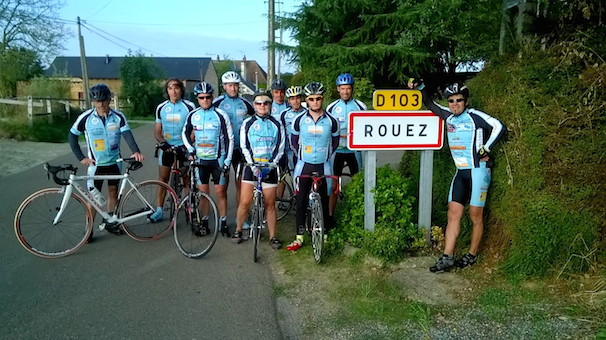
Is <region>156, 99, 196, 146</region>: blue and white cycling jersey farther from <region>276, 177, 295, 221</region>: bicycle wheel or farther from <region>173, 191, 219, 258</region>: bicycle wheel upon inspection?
<region>276, 177, 295, 221</region>: bicycle wheel

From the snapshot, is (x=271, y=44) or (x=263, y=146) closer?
(x=263, y=146)

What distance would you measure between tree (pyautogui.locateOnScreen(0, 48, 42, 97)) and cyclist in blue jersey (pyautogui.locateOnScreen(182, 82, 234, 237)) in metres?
21.0

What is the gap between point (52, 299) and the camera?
4.35 metres

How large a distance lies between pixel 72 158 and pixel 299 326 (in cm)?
1185

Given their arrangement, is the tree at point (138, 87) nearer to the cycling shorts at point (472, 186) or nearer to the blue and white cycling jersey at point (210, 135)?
the blue and white cycling jersey at point (210, 135)

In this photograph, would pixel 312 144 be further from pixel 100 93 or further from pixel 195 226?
pixel 100 93

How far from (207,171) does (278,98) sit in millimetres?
2059

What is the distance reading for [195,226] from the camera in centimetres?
Answer: 588

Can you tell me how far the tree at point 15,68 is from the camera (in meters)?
22.9

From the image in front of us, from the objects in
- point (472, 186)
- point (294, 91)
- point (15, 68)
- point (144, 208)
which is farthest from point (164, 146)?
point (15, 68)

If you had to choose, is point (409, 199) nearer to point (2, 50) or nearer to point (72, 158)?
point (72, 158)

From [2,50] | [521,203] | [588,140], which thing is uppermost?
[2,50]

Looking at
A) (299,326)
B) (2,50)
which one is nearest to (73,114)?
(2,50)

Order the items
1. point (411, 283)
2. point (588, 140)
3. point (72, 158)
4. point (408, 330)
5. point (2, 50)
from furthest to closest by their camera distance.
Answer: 1. point (2, 50)
2. point (72, 158)
3. point (411, 283)
4. point (588, 140)
5. point (408, 330)
